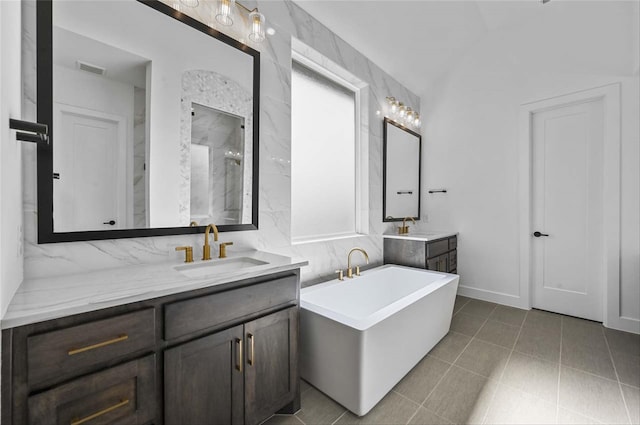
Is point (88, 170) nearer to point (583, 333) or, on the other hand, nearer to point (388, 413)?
point (388, 413)

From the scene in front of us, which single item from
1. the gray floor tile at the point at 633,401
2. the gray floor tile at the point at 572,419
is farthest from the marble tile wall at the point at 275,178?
the gray floor tile at the point at 633,401

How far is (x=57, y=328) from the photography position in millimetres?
857

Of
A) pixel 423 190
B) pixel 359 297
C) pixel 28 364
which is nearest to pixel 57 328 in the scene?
pixel 28 364

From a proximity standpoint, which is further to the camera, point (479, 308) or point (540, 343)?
point (479, 308)

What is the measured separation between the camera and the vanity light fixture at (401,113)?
3.39 metres

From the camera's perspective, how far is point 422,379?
1.90 m

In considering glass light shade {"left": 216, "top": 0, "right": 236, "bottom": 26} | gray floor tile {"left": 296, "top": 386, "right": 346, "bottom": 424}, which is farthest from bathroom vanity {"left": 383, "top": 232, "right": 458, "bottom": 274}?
glass light shade {"left": 216, "top": 0, "right": 236, "bottom": 26}

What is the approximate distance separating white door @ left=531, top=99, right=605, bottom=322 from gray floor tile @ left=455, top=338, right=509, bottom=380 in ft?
4.76

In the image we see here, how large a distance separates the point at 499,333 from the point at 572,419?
1.12 metres

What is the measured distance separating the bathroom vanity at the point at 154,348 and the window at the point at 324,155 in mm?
1190

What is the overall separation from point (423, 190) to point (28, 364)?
4157mm

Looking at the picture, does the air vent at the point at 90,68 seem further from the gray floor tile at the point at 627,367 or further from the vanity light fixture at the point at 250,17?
the gray floor tile at the point at 627,367

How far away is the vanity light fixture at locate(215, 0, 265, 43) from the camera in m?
1.72

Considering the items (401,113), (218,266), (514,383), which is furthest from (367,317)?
(401,113)
